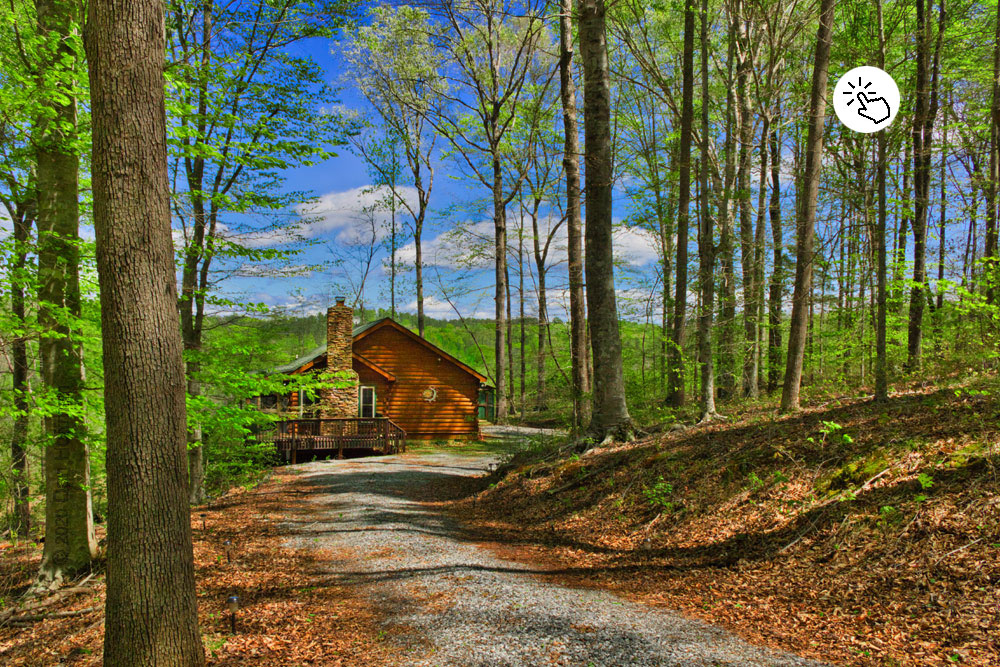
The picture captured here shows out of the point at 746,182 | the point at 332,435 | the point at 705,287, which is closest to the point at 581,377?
the point at 705,287

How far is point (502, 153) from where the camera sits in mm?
22750

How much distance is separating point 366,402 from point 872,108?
20.1 metres

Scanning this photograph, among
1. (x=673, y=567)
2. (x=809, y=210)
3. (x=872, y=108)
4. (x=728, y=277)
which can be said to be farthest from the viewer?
(x=728, y=277)

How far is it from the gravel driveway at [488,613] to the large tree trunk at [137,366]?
5.41 feet

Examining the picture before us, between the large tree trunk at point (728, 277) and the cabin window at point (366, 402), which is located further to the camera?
the cabin window at point (366, 402)

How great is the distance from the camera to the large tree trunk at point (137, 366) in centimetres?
316

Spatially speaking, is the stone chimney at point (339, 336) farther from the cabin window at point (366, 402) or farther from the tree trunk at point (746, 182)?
the tree trunk at point (746, 182)

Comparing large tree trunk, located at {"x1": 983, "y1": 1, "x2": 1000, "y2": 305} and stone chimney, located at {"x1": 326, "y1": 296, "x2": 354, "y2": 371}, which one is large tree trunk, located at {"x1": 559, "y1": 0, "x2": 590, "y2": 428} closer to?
large tree trunk, located at {"x1": 983, "y1": 1, "x2": 1000, "y2": 305}

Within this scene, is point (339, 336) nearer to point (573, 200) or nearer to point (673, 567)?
point (573, 200)

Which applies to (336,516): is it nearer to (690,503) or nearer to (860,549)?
(690,503)

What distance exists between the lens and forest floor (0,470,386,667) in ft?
13.5

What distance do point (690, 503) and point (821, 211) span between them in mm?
10119

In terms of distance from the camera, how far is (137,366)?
3180mm

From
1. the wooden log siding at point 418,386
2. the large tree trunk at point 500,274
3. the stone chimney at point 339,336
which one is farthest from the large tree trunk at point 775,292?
the stone chimney at point 339,336
